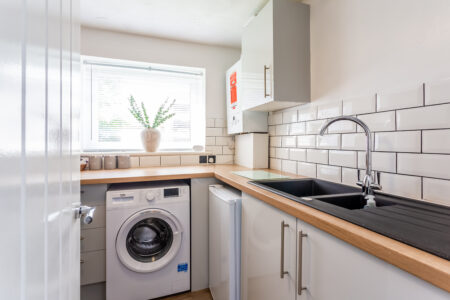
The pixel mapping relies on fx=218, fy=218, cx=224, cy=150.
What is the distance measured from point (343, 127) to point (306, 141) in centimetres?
34

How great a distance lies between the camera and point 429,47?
2.98 ft

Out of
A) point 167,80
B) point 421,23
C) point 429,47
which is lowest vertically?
point 429,47

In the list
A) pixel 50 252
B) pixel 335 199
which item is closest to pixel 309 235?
pixel 335 199

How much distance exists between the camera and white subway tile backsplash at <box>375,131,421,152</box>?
95cm

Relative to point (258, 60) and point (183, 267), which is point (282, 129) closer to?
point (258, 60)

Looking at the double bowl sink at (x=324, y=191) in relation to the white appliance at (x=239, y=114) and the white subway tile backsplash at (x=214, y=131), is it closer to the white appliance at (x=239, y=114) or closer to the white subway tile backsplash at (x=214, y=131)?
the white appliance at (x=239, y=114)

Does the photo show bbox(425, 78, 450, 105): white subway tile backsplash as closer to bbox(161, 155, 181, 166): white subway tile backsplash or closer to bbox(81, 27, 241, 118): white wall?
bbox(81, 27, 241, 118): white wall

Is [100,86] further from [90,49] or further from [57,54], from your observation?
[57,54]

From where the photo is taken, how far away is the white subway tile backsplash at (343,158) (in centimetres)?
→ 125

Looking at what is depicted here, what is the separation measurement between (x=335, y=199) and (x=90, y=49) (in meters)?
2.46

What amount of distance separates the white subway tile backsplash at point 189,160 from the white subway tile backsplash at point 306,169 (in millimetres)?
1163

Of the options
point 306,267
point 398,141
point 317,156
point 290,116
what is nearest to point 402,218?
point 306,267

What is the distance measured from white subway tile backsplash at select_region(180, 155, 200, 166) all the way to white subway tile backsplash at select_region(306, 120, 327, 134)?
4.20 ft

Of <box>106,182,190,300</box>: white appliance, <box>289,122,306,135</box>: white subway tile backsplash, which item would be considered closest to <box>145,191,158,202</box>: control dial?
<box>106,182,190,300</box>: white appliance
